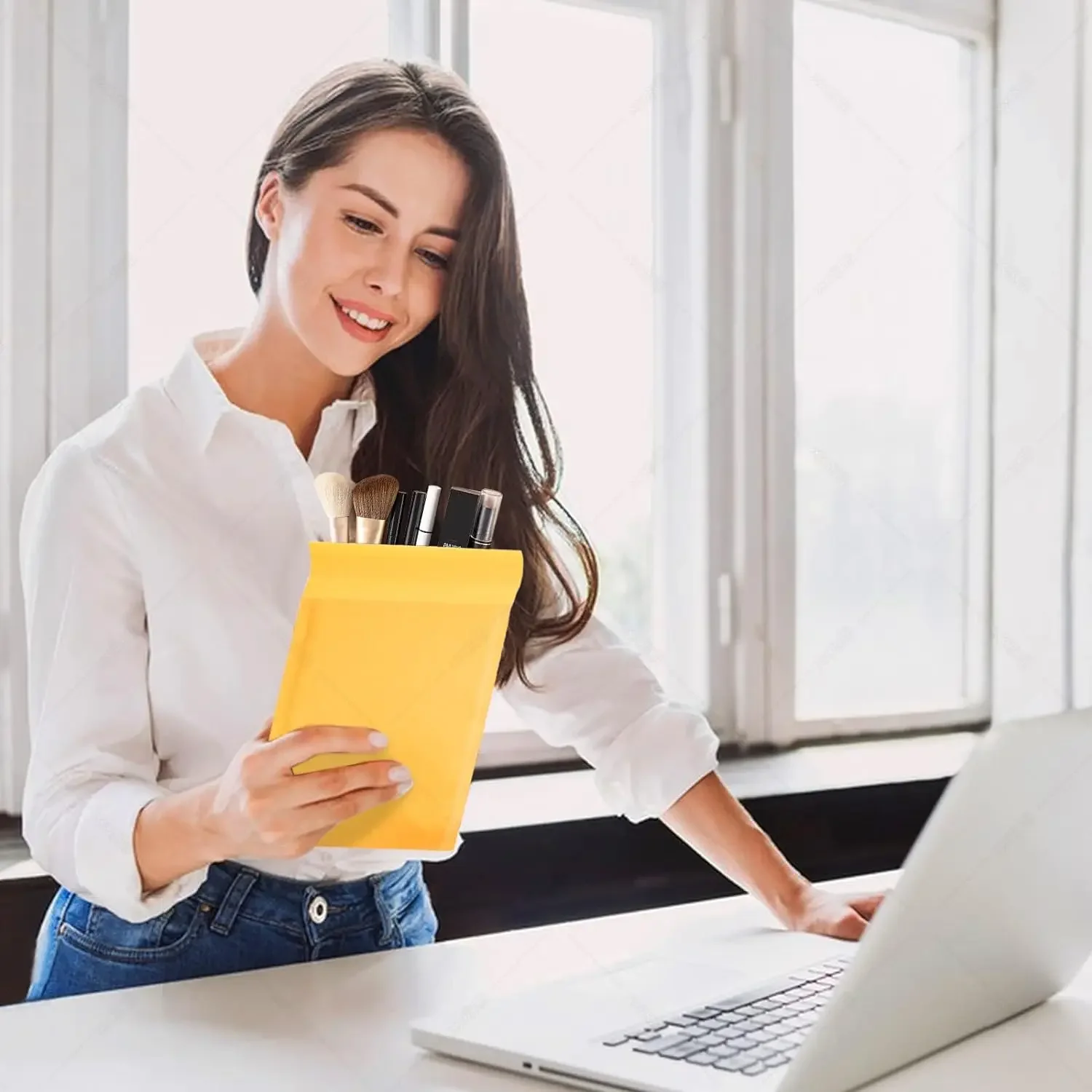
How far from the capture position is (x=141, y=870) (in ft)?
3.13

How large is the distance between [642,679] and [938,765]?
963mm

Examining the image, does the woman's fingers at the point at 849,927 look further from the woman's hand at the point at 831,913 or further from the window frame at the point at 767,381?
the window frame at the point at 767,381

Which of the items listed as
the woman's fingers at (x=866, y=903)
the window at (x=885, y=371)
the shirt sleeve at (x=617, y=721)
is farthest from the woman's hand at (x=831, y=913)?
the window at (x=885, y=371)

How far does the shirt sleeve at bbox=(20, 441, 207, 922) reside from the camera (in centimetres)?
98

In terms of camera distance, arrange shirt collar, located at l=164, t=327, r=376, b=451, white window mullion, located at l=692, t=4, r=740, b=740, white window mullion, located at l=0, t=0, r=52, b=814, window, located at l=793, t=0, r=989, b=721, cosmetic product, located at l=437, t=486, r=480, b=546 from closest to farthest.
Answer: cosmetic product, located at l=437, t=486, r=480, b=546, shirt collar, located at l=164, t=327, r=376, b=451, white window mullion, located at l=0, t=0, r=52, b=814, white window mullion, located at l=692, t=4, r=740, b=740, window, located at l=793, t=0, r=989, b=721

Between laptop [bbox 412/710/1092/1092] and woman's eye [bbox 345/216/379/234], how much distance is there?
0.67 meters

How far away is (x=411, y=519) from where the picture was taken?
935mm

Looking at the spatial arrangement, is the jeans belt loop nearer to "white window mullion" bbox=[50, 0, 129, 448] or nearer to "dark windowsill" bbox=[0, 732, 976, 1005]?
"dark windowsill" bbox=[0, 732, 976, 1005]

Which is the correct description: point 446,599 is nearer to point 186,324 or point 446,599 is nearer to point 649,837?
point 186,324

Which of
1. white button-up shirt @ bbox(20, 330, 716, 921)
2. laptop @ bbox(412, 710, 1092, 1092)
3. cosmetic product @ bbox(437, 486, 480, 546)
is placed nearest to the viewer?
laptop @ bbox(412, 710, 1092, 1092)

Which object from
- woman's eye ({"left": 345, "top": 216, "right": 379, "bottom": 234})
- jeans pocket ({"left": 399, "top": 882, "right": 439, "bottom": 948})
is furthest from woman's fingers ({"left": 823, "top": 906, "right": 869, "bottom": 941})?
A: woman's eye ({"left": 345, "top": 216, "right": 379, "bottom": 234})

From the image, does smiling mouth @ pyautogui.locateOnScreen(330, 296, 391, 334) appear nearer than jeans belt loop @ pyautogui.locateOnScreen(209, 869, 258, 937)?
No

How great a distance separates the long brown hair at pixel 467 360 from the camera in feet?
3.98

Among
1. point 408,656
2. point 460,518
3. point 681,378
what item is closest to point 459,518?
point 460,518
